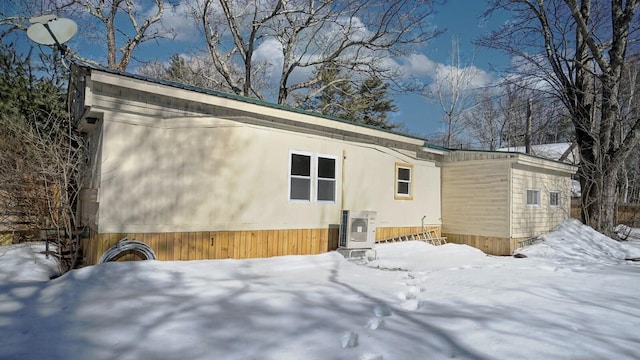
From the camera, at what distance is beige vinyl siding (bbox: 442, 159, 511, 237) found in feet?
34.0

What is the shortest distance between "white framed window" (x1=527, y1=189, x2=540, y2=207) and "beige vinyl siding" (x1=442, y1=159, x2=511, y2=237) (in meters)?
1.27

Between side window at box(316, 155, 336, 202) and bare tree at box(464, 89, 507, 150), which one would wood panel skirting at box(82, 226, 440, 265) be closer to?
side window at box(316, 155, 336, 202)

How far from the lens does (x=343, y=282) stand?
6043 millimetres

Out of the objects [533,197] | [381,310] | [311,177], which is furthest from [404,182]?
[381,310]

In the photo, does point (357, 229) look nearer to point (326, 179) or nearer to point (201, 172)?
point (326, 179)

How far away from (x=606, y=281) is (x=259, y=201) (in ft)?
20.5

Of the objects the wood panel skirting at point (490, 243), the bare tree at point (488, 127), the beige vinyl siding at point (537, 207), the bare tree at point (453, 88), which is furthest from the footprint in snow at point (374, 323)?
the bare tree at point (488, 127)

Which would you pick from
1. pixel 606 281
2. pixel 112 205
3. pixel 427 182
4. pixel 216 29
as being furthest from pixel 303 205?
pixel 216 29

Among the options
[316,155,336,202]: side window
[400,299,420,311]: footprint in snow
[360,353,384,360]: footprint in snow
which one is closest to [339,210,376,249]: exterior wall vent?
[316,155,336,202]: side window

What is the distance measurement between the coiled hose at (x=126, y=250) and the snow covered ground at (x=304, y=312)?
0.29 metres

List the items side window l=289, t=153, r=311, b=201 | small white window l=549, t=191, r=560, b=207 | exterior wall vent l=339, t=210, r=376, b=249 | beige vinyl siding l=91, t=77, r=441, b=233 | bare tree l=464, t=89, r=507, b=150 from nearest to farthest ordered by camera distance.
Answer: beige vinyl siding l=91, t=77, r=441, b=233 → side window l=289, t=153, r=311, b=201 → exterior wall vent l=339, t=210, r=376, b=249 → small white window l=549, t=191, r=560, b=207 → bare tree l=464, t=89, r=507, b=150

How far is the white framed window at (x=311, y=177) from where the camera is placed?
8195 mm

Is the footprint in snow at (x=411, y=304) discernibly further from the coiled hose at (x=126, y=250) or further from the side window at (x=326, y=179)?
the coiled hose at (x=126, y=250)

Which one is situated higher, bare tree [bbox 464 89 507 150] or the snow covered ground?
bare tree [bbox 464 89 507 150]
